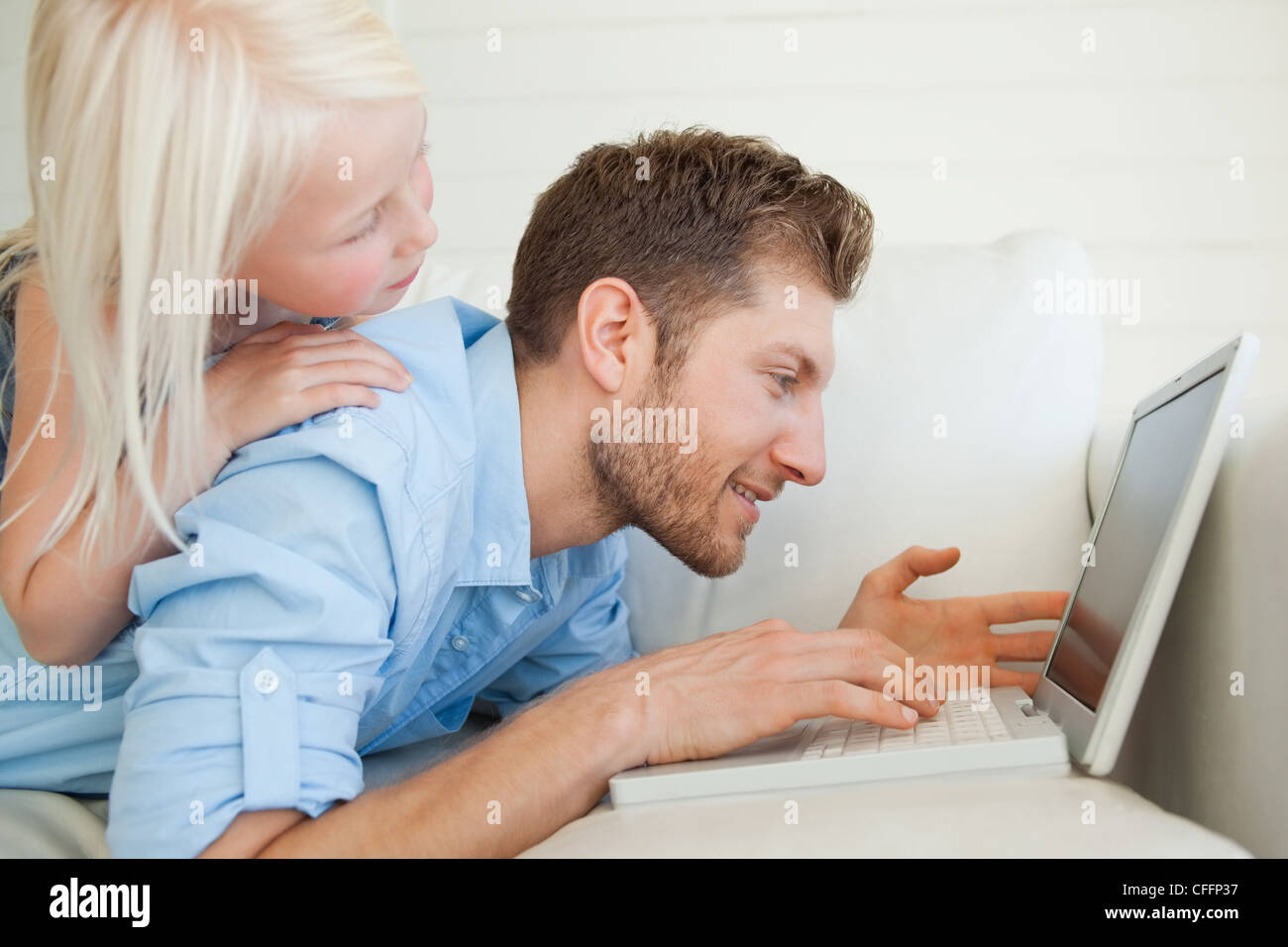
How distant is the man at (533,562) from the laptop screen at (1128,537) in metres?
0.18

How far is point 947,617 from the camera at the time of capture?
1.39 m

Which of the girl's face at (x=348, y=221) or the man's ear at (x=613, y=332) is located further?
the man's ear at (x=613, y=332)

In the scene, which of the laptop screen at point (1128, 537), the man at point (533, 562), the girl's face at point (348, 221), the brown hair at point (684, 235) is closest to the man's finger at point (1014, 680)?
the man at point (533, 562)

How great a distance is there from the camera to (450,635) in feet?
4.36

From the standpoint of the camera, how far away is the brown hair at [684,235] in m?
1.32

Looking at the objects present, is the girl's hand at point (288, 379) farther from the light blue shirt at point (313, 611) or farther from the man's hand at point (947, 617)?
the man's hand at point (947, 617)

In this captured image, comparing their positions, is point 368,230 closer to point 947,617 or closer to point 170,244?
point 170,244

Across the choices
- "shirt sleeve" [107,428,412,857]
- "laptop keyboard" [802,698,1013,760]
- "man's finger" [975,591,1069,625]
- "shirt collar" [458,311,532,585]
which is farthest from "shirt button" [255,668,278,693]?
"man's finger" [975,591,1069,625]

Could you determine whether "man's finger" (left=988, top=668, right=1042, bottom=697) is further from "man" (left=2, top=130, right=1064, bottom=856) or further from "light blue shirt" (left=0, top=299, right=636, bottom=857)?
"light blue shirt" (left=0, top=299, right=636, bottom=857)

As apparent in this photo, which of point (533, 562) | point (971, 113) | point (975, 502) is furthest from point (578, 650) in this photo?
point (971, 113)

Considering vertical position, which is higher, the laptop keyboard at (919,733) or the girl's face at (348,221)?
the girl's face at (348,221)

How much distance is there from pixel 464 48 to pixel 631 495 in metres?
1.74

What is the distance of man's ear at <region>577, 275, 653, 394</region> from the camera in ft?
4.22
